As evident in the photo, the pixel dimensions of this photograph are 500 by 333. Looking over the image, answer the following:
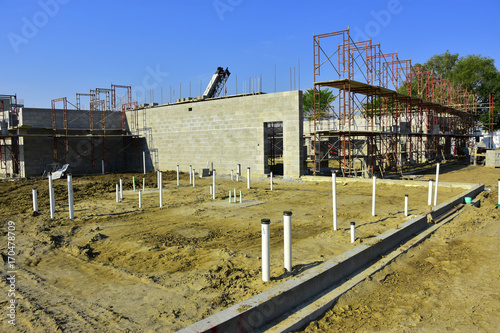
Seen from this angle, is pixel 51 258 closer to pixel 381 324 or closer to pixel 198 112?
pixel 381 324

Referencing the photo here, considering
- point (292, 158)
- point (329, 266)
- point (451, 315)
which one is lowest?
point (451, 315)

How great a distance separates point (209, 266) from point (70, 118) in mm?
26315

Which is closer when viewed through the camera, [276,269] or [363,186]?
[276,269]

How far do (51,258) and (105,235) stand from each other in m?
1.68

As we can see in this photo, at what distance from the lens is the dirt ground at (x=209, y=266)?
4543mm

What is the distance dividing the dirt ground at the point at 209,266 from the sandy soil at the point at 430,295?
0.02 m

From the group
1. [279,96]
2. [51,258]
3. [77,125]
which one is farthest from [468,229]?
[77,125]

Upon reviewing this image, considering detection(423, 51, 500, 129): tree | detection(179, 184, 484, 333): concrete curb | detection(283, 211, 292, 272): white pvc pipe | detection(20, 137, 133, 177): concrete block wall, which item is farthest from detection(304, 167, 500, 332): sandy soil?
detection(423, 51, 500, 129): tree

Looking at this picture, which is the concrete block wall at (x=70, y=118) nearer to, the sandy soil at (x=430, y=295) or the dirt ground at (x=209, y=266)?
the dirt ground at (x=209, y=266)

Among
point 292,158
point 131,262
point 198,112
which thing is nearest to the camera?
point 131,262

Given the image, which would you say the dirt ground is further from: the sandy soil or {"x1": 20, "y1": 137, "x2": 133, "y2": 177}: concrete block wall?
{"x1": 20, "y1": 137, "x2": 133, "y2": 177}: concrete block wall

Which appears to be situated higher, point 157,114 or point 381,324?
point 157,114

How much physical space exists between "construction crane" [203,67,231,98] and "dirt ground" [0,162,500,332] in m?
27.2

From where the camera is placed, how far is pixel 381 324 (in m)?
4.38
